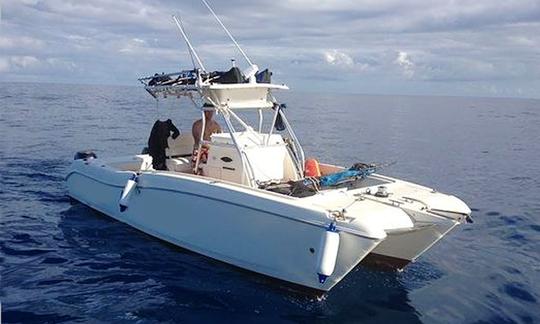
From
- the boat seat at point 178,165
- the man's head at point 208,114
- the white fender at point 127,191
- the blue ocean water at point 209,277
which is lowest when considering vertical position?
the blue ocean water at point 209,277

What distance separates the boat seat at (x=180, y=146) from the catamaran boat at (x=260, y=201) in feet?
0.08

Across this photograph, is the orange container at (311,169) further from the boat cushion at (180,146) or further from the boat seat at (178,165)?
the boat cushion at (180,146)

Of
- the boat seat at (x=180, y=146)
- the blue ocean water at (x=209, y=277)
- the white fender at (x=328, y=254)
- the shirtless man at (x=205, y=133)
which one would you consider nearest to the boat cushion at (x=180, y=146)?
the boat seat at (x=180, y=146)

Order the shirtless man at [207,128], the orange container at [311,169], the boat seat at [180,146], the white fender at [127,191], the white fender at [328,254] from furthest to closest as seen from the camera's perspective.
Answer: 1. the boat seat at [180,146]
2. the orange container at [311,169]
3. the shirtless man at [207,128]
4. the white fender at [127,191]
5. the white fender at [328,254]

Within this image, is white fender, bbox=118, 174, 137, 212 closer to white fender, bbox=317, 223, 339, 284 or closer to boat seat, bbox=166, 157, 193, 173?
boat seat, bbox=166, 157, 193, 173

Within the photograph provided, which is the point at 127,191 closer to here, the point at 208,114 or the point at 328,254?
the point at 208,114

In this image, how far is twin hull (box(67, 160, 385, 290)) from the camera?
26.3 ft

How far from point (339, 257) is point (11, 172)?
42.8 feet

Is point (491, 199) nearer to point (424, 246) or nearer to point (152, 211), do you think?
point (424, 246)

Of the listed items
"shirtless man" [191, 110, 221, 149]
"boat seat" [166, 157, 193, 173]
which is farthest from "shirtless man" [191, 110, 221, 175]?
"boat seat" [166, 157, 193, 173]

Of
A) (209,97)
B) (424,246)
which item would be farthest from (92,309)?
(424,246)

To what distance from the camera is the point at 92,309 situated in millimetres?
8086

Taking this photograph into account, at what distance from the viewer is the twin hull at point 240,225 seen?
8031mm

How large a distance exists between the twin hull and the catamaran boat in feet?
0.06
